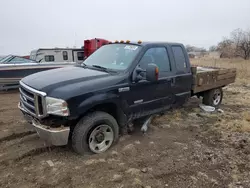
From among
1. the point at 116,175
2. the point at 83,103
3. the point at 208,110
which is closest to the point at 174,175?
the point at 116,175

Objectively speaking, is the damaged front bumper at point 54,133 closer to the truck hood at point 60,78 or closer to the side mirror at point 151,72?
the truck hood at point 60,78

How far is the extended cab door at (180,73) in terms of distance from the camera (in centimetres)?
470

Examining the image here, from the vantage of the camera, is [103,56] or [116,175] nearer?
[116,175]

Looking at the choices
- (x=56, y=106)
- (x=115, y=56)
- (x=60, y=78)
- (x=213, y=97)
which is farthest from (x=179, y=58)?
(x=56, y=106)

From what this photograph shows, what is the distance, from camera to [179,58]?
4863mm

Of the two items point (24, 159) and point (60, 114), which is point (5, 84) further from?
point (60, 114)

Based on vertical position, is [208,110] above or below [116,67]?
below

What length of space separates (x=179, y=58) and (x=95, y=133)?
2583 mm

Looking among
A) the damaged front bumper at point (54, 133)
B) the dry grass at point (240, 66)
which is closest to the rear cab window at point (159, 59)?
the damaged front bumper at point (54, 133)

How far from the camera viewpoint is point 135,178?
299 cm

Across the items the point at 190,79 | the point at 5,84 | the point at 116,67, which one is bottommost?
the point at 5,84

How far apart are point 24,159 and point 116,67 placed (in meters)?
2.13

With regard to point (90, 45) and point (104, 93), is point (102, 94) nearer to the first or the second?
point (104, 93)

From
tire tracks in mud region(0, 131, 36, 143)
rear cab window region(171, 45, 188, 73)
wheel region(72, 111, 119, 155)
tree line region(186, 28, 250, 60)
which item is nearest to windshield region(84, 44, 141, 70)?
wheel region(72, 111, 119, 155)
